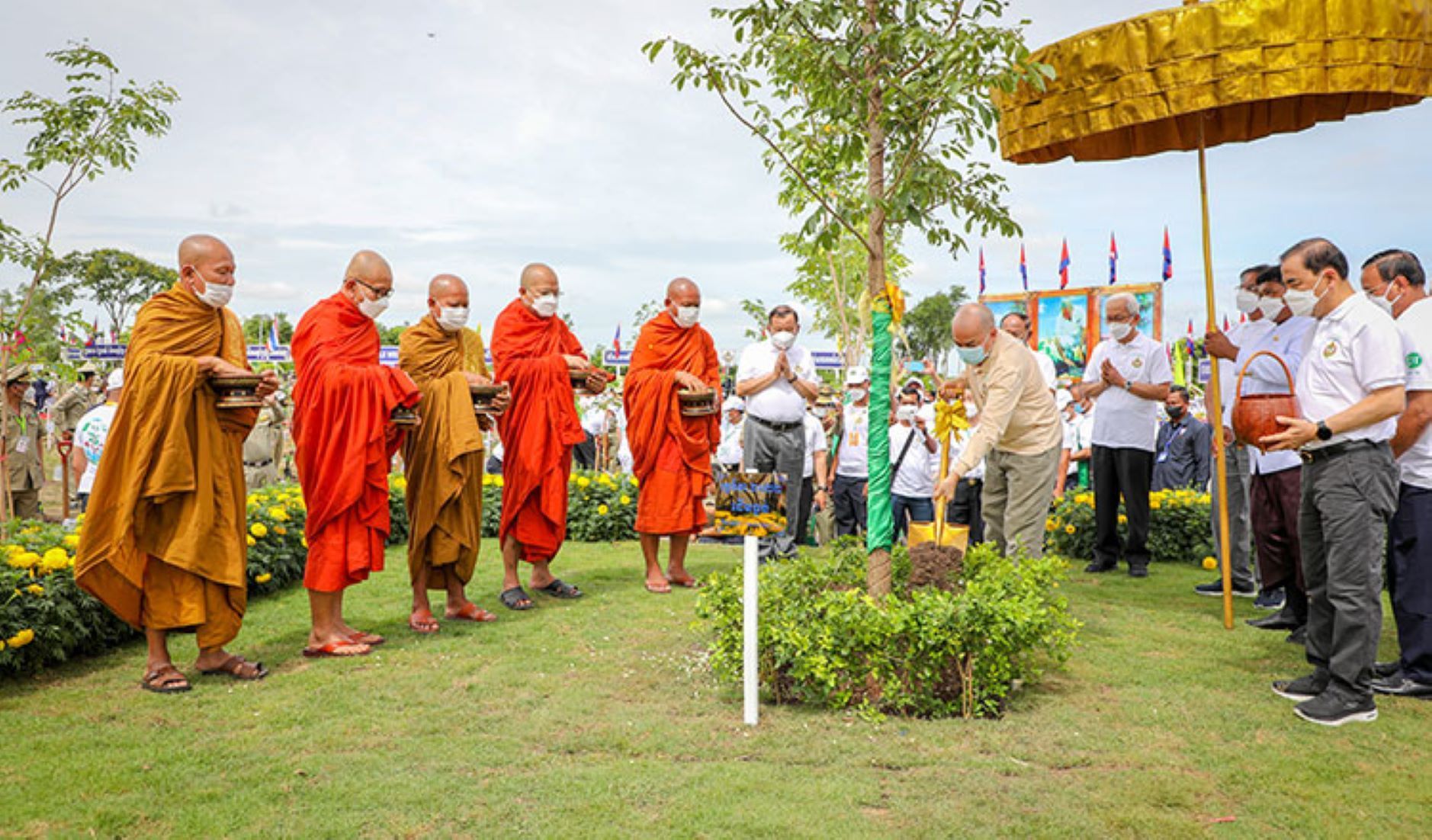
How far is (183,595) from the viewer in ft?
17.3

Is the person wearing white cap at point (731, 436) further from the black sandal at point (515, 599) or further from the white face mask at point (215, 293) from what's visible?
the white face mask at point (215, 293)

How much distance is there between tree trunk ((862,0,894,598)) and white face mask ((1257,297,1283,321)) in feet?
10.8

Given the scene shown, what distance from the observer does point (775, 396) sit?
916cm

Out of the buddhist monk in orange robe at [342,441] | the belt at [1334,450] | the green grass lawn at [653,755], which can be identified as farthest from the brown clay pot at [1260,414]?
the buddhist monk in orange robe at [342,441]

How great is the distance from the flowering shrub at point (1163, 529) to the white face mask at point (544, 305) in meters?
5.80

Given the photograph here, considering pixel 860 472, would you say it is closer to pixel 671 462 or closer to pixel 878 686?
pixel 671 462

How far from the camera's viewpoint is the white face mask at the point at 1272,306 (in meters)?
6.63

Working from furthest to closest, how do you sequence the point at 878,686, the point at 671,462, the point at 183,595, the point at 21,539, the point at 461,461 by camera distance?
the point at 671,462
the point at 461,461
the point at 21,539
the point at 183,595
the point at 878,686

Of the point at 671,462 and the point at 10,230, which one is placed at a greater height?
the point at 10,230

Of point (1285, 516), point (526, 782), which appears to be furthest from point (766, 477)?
point (1285, 516)

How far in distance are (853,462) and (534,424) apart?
4.00 metres

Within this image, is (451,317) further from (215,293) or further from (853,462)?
(853,462)

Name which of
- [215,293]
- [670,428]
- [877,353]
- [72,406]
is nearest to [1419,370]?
[877,353]

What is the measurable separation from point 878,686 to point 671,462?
3629 mm
